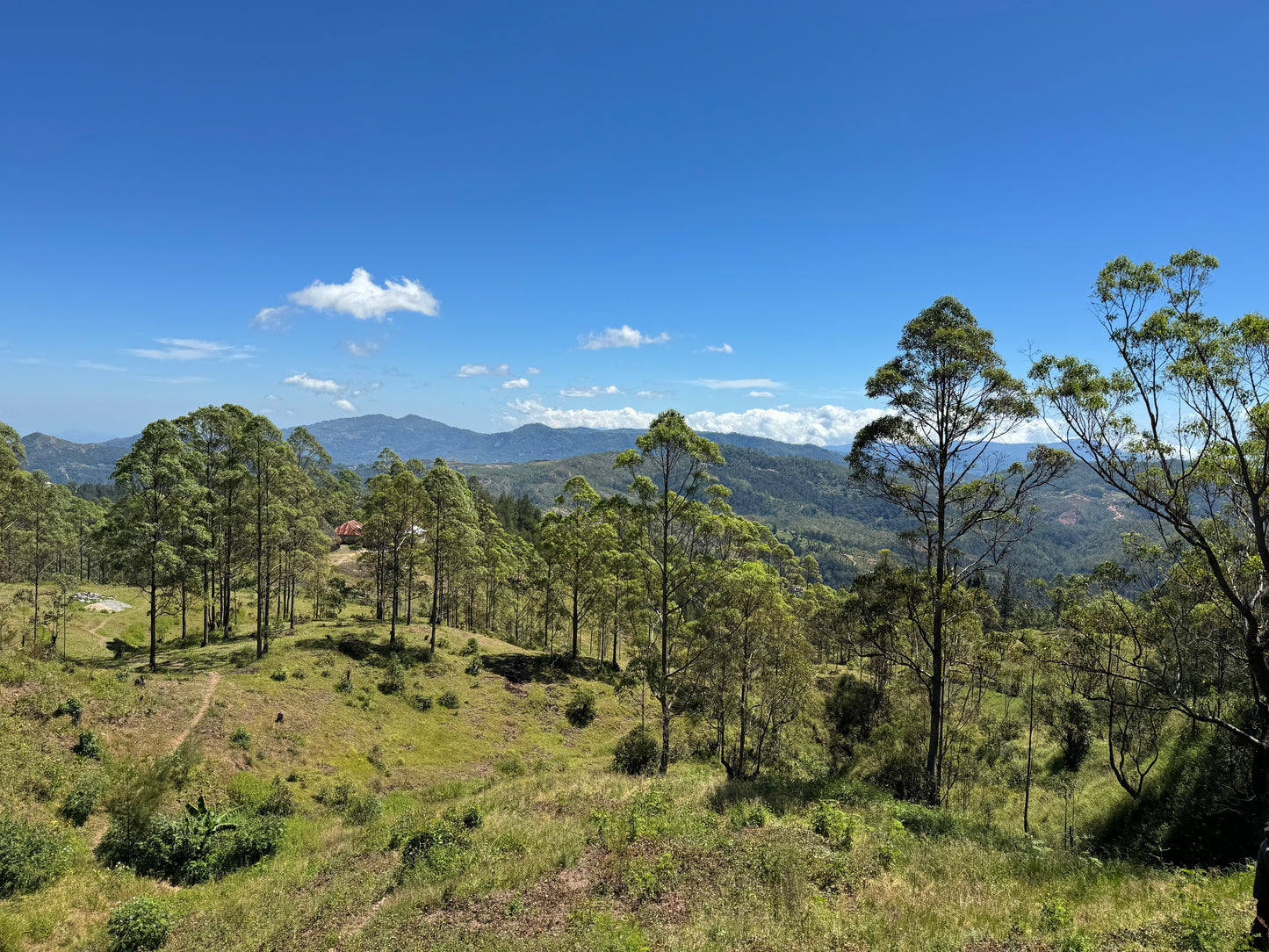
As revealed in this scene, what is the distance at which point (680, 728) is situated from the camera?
117ft

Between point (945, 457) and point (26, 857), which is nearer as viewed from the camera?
point (26, 857)

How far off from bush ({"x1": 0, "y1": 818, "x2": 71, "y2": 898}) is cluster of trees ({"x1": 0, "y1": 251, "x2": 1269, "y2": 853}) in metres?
17.5

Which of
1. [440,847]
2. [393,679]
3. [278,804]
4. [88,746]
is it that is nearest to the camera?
[440,847]

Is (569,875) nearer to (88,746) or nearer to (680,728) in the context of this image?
(88,746)

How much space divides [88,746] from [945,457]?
29.9 metres

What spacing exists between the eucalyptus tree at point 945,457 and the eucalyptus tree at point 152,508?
32.4 meters

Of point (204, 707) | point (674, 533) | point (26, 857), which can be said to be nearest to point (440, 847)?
point (26, 857)

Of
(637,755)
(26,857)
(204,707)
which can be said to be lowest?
(637,755)

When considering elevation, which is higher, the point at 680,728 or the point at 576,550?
the point at 576,550

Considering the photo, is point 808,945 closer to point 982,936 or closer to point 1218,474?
point 982,936

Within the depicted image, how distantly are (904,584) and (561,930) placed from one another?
50.9 ft

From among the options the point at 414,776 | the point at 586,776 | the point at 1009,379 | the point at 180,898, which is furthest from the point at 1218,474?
the point at 414,776

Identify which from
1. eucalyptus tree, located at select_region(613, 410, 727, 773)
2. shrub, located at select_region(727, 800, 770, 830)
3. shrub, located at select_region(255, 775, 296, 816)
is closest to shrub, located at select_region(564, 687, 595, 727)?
eucalyptus tree, located at select_region(613, 410, 727, 773)

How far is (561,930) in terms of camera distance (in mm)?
10305
